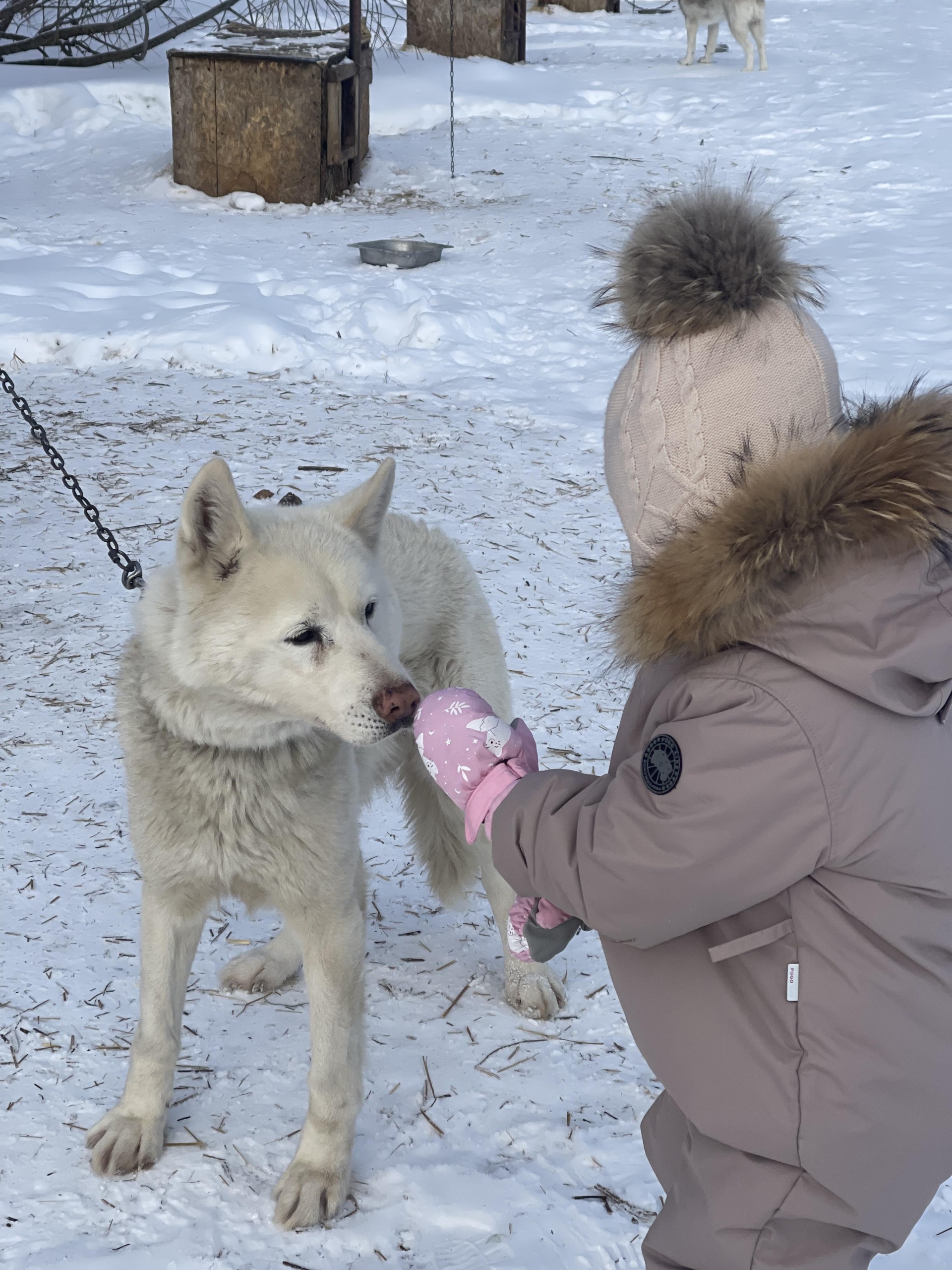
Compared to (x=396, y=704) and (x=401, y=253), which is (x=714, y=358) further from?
(x=401, y=253)

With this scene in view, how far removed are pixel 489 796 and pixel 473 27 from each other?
1687cm

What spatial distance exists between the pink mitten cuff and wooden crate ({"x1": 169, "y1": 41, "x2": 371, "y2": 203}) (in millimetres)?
9851

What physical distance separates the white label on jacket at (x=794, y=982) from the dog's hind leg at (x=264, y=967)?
1.67 meters

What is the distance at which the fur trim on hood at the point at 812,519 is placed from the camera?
60.1 inches

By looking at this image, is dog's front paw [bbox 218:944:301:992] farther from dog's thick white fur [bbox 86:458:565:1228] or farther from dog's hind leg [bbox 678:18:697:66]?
dog's hind leg [bbox 678:18:697:66]

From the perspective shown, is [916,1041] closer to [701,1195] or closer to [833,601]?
[701,1195]

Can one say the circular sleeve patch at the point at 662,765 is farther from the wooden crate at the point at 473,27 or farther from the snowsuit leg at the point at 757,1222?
the wooden crate at the point at 473,27

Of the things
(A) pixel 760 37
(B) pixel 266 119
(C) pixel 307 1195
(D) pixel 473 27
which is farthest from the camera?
(A) pixel 760 37

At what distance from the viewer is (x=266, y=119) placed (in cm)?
1061

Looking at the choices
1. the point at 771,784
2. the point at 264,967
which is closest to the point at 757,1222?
the point at 771,784

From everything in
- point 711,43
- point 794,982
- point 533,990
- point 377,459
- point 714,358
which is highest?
point 711,43

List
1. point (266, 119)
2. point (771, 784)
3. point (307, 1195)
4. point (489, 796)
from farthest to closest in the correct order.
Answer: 1. point (266, 119)
2. point (307, 1195)
3. point (489, 796)
4. point (771, 784)

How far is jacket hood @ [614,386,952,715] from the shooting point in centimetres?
152

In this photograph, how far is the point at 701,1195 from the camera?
5.75ft
